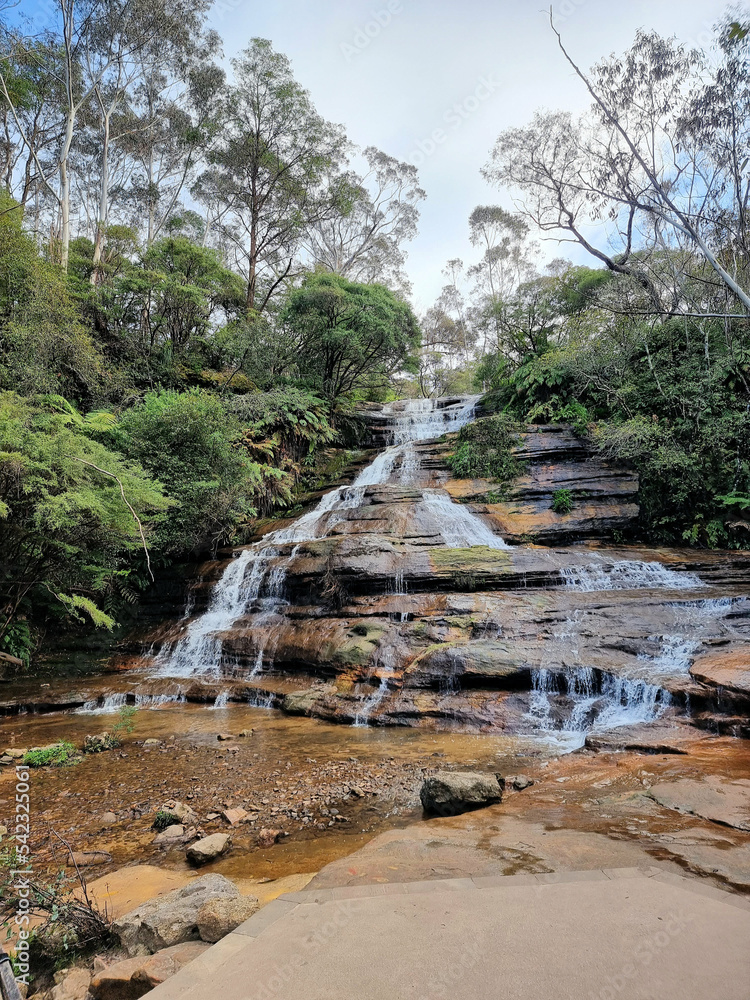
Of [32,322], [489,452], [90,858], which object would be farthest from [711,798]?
[32,322]

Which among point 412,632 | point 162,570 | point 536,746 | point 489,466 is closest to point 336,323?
point 489,466

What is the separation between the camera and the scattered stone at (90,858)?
385cm

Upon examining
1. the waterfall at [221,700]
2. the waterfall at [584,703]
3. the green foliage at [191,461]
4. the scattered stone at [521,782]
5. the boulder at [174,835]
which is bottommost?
the waterfall at [221,700]

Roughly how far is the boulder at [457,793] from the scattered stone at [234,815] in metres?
1.73

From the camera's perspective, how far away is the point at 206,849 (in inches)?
149

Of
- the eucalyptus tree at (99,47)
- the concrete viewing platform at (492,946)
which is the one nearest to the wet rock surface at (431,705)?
the concrete viewing platform at (492,946)

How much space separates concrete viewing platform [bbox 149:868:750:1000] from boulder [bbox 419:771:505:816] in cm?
201

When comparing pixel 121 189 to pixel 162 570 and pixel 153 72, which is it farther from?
pixel 162 570

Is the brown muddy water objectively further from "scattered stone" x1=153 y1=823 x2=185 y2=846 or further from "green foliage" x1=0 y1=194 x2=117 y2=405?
"green foliage" x1=0 y1=194 x2=117 y2=405

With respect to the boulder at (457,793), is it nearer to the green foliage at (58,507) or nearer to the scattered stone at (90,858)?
the scattered stone at (90,858)

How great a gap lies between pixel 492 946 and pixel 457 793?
2611mm

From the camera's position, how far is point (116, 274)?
18.0 m

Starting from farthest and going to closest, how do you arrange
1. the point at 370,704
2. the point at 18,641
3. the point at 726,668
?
the point at 18,641, the point at 370,704, the point at 726,668

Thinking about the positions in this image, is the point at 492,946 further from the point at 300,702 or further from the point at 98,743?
the point at 300,702
